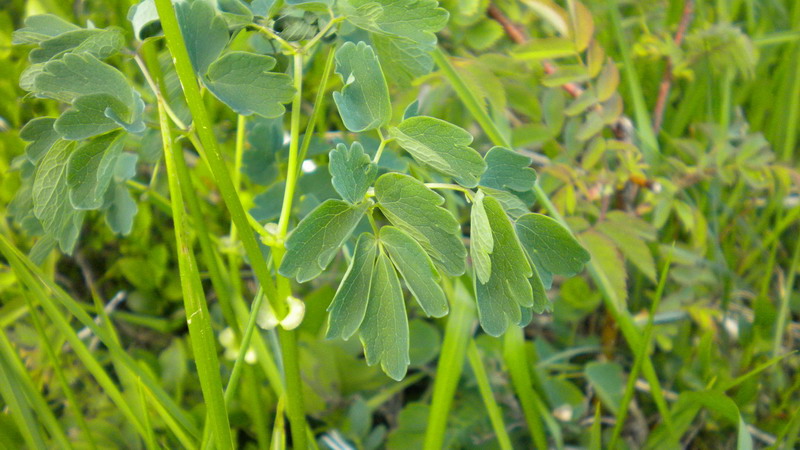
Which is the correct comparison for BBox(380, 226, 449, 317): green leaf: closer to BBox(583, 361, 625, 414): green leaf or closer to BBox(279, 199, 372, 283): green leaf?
BBox(279, 199, 372, 283): green leaf

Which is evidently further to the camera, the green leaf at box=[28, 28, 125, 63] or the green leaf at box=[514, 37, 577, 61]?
the green leaf at box=[514, 37, 577, 61]

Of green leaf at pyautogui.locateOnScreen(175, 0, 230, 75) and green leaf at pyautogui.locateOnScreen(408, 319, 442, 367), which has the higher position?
green leaf at pyautogui.locateOnScreen(175, 0, 230, 75)

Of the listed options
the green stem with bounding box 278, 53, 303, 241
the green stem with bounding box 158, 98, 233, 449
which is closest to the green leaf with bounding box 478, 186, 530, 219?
the green stem with bounding box 278, 53, 303, 241

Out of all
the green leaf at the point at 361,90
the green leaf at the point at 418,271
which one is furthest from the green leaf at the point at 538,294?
the green leaf at the point at 361,90

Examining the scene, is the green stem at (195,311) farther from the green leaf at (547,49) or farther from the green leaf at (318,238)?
the green leaf at (547,49)

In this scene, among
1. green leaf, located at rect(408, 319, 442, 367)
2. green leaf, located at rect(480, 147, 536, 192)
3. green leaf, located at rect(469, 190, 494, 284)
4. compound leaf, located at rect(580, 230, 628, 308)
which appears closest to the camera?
green leaf, located at rect(469, 190, 494, 284)

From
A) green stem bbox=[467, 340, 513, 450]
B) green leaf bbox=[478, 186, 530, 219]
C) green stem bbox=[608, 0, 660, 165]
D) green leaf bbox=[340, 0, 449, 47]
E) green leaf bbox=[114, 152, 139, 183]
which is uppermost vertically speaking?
green leaf bbox=[340, 0, 449, 47]

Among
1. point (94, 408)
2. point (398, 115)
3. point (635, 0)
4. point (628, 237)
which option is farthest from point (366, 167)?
point (635, 0)
